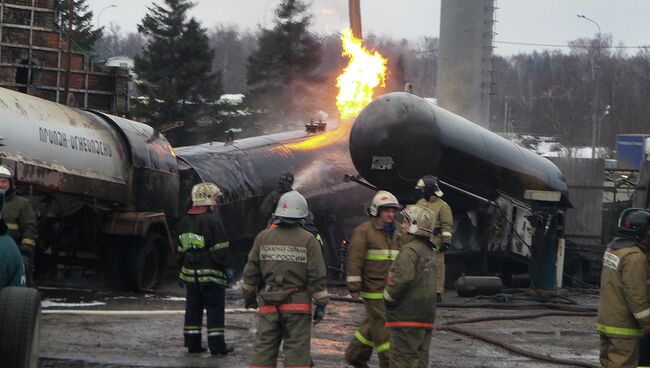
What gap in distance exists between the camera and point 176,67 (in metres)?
47.9

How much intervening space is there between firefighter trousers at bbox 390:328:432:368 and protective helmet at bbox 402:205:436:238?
0.78 metres

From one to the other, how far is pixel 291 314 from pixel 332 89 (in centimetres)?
3123

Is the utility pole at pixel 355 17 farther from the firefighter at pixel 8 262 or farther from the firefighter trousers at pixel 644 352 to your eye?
the firefighter at pixel 8 262

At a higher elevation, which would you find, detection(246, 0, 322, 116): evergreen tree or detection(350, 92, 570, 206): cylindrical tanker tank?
detection(246, 0, 322, 116): evergreen tree

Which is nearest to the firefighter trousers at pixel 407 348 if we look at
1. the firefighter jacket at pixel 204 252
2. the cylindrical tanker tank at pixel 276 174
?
the firefighter jacket at pixel 204 252

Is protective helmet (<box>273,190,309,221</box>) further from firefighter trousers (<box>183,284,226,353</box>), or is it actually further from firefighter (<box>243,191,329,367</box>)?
firefighter trousers (<box>183,284,226,353</box>)

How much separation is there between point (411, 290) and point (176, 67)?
132 ft

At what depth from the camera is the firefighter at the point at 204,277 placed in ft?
35.1

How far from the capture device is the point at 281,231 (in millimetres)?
8859

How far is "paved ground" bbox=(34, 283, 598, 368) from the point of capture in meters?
10.5

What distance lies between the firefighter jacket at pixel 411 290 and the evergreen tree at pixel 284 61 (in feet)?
104

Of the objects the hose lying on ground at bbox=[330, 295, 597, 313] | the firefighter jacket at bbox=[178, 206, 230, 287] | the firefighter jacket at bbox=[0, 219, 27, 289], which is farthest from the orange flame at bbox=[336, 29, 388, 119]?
the firefighter jacket at bbox=[0, 219, 27, 289]

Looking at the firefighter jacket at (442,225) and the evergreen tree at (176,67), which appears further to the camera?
the evergreen tree at (176,67)

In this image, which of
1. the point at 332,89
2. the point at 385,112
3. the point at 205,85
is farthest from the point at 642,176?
the point at 205,85
